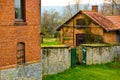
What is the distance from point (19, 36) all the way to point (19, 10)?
1.40m

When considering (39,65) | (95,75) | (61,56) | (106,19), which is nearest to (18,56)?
(39,65)

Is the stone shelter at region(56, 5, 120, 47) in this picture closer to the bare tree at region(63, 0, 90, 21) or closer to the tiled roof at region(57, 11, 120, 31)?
the tiled roof at region(57, 11, 120, 31)

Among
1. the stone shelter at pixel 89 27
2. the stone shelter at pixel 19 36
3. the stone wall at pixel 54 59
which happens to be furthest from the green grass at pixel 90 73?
the stone shelter at pixel 89 27

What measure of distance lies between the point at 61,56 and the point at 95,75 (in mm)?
2804

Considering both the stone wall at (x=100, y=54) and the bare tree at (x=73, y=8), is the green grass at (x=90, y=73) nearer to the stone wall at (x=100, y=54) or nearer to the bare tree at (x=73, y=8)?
the stone wall at (x=100, y=54)

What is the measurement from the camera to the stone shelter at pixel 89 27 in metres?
33.0

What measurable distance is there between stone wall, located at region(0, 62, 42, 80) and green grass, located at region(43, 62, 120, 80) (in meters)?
2.95

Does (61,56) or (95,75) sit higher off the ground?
(61,56)

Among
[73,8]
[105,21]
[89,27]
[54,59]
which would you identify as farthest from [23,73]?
[73,8]

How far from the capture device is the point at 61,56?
2220 centimetres

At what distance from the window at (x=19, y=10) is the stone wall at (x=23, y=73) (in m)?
2.53

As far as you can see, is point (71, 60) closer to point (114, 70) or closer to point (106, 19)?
point (114, 70)

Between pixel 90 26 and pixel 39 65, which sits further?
pixel 90 26

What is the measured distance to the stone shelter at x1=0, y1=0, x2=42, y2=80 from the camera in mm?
15109
